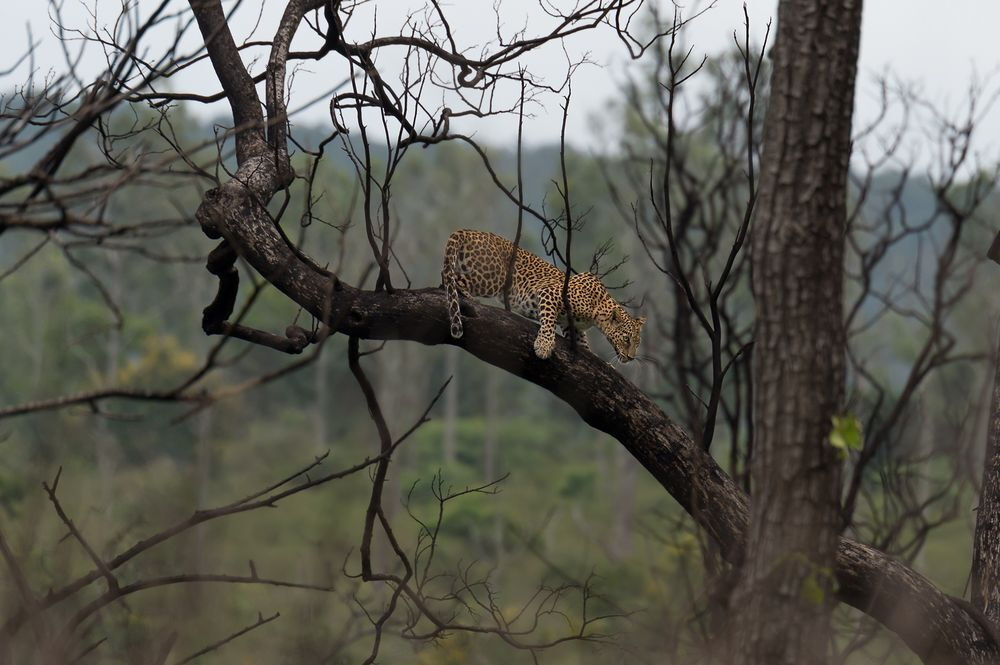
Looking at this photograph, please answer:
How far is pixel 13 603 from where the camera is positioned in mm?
2992

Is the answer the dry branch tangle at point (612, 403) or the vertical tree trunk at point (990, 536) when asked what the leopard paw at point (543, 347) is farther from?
the vertical tree trunk at point (990, 536)

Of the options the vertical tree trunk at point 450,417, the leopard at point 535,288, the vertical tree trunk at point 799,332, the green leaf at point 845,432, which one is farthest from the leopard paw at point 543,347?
the vertical tree trunk at point 450,417

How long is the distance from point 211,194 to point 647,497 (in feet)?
90.9

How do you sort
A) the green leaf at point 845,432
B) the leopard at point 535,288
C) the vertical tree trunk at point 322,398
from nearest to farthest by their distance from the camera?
the green leaf at point 845,432 < the leopard at point 535,288 < the vertical tree trunk at point 322,398

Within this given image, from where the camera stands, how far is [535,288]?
5.00m

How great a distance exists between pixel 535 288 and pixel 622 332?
544 millimetres

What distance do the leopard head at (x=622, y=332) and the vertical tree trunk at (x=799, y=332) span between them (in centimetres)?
254

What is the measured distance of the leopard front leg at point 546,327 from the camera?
13.0ft

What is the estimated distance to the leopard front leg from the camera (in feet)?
13.0

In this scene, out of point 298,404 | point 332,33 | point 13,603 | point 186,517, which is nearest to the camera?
point 13,603

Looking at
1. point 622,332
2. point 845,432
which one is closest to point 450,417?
point 622,332

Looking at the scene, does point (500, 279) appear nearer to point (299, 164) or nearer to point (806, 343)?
point (806, 343)

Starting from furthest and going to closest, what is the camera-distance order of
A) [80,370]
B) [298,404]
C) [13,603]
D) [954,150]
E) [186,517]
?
[298,404] < [80,370] < [954,150] < [186,517] < [13,603]

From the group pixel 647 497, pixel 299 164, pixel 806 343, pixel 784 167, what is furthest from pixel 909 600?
pixel 647 497
